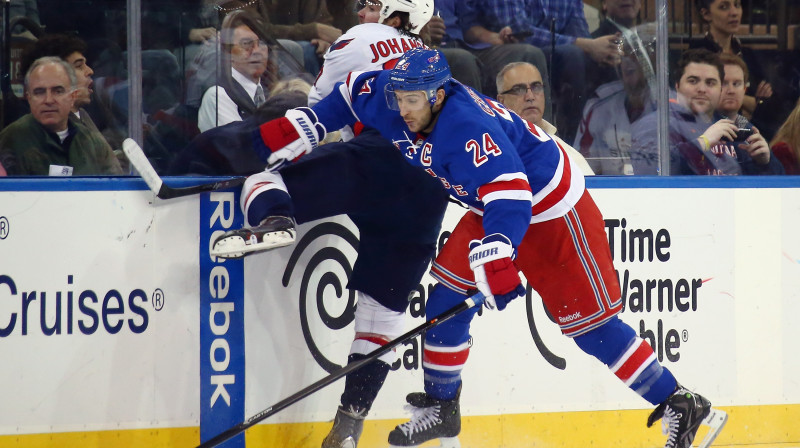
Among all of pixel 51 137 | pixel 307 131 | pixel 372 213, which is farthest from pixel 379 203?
pixel 51 137

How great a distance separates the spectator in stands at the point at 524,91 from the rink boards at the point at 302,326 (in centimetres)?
38

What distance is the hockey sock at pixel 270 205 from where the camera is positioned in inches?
103

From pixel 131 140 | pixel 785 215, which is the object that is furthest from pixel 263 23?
pixel 785 215

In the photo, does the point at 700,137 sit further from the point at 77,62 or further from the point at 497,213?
the point at 77,62

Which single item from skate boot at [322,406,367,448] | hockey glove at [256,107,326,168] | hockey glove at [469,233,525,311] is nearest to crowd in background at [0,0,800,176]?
hockey glove at [256,107,326,168]

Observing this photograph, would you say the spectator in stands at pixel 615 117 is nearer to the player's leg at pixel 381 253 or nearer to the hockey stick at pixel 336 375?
the player's leg at pixel 381 253

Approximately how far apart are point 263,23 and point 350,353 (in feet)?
3.81

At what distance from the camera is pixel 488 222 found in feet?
7.75

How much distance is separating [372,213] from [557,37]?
1.09 meters

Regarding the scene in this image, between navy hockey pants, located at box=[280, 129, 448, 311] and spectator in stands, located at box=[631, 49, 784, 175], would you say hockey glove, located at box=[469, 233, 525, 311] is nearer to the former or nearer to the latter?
navy hockey pants, located at box=[280, 129, 448, 311]

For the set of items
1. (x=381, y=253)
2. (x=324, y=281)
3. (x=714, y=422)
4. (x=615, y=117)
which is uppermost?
(x=615, y=117)

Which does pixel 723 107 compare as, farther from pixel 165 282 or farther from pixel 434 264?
pixel 165 282

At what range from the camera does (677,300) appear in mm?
3205

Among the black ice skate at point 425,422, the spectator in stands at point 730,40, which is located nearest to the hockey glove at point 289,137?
the black ice skate at point 425,422
